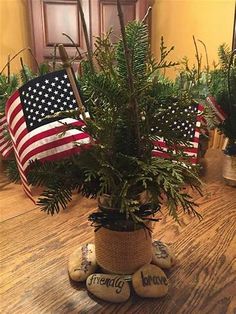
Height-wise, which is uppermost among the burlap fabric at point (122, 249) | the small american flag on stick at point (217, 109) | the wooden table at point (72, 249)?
the small american flag on stick at point (217, 109)

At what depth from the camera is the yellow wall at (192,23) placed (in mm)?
2623

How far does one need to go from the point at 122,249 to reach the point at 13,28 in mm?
2700

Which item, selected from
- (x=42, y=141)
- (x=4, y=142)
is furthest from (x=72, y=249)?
(x=4, y=142)

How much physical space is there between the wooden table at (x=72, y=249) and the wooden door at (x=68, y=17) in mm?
2126

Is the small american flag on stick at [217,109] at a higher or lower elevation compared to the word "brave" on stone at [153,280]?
higher

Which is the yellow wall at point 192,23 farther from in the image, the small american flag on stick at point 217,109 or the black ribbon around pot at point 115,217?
the black ribbon around pot at point 115,217

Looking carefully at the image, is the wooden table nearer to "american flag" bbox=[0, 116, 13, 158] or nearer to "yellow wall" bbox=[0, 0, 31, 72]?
"american flag" bbox=[0, 116, 13, 158]

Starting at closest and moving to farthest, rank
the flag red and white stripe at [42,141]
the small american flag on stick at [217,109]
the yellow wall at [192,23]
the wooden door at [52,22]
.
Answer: the flag red and white stripe at [42,141]
the small american flag on stick at [217,109]
the yellow wall at [192,23]
the wooden door at [52,22]

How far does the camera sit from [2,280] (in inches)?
26.2

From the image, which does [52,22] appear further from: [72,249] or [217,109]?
[72,249]

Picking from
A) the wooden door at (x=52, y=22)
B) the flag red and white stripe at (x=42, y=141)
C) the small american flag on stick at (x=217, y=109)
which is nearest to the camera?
the flag red and white stripe at (x=42, y=141)

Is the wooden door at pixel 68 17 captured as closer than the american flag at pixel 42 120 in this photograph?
No

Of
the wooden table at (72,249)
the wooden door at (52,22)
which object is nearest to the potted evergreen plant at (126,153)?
the wooden table at (72,249)

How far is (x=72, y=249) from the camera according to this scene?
2.52ft
